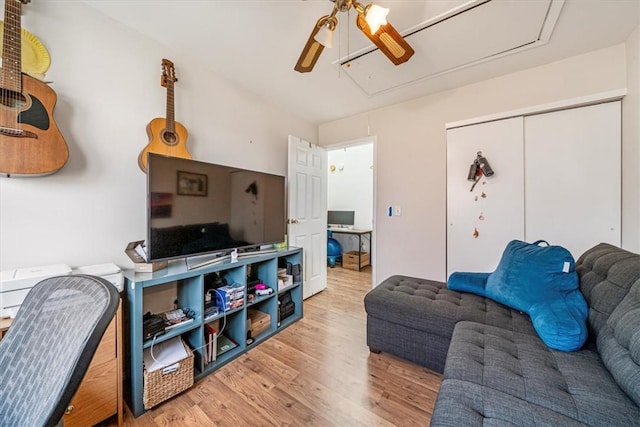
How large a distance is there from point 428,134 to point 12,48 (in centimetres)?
311

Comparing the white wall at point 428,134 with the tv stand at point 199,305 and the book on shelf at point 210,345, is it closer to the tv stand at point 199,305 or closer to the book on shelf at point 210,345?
the tv stand at point 199,305

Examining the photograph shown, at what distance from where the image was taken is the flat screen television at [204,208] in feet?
4.94

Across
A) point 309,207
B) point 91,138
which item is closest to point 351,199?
point 309,207

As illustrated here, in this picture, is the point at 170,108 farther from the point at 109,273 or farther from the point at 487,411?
the point at 487,411

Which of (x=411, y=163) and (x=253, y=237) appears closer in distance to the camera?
(x=253, y=237)

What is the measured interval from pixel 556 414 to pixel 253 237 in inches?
78.1

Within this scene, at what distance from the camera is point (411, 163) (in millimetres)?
2793

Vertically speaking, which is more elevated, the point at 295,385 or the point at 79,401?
the point at 79,401

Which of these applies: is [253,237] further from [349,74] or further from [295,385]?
[349,74]

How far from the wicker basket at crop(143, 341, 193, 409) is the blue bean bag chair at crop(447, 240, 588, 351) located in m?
1.98

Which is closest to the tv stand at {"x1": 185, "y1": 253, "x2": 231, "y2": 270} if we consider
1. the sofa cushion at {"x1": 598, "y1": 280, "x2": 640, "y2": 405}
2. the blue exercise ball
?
the sofa cushion at {"x1": 598, "y1": 280, "x2": 640, "y2": 405}

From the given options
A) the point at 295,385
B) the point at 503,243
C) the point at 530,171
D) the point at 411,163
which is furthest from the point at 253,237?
the point at 530,171

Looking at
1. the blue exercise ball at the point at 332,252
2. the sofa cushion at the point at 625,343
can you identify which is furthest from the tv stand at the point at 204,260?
the blue exercise ball at the point at 332,252

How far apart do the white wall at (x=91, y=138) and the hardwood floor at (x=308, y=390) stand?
3.42ft
